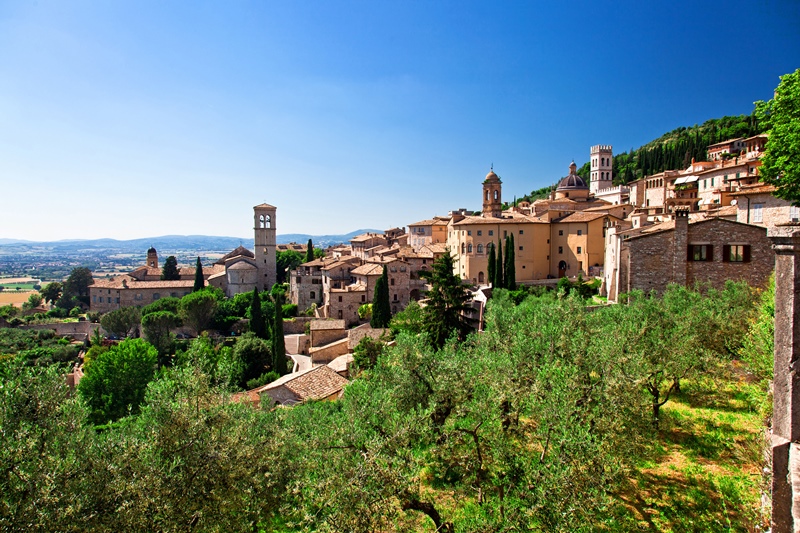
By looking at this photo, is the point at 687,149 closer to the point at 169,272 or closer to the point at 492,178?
the point at 492,178

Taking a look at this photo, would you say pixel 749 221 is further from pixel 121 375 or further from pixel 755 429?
pixel 121 375

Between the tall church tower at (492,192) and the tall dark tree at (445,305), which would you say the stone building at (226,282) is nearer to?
the tall church tower at (492,192)

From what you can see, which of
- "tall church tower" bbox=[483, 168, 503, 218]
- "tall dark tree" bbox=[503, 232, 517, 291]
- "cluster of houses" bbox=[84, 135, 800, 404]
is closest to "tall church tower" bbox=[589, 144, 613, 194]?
"cluster of houses" bbox=[84, 135, 800, 404]

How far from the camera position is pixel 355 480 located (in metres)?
8.54

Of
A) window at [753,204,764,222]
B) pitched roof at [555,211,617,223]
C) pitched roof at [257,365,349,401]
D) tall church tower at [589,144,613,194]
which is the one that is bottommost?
pitched roof at [257,365,349,401]

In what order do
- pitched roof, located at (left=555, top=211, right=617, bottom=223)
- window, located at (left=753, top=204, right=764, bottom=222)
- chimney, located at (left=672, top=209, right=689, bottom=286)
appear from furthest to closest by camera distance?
pitched roof, located at (left=555, top=211, right=617, bottom=223)
window, located at (left=753, top=204, right=764, bottom=222)
chimney, located at (left=672, top=209, right=689, bottom=286)

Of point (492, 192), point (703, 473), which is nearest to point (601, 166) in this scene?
point (492, 192)

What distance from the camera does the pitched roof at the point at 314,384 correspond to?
84.6ft

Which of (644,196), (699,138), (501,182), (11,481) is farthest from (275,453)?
(699,138)

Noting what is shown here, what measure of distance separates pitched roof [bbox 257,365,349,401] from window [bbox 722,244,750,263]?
2163 cm

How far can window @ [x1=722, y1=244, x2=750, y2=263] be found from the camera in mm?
24844

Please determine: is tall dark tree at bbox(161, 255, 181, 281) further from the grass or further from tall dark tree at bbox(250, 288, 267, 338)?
the grass

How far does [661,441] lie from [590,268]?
1283 inches

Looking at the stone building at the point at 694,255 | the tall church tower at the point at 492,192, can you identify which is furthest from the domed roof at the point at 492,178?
the stone building at the point at 694,255
